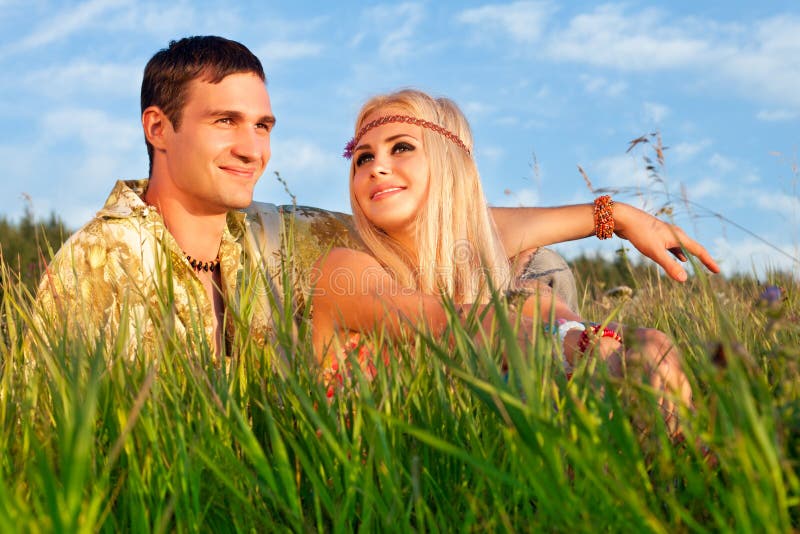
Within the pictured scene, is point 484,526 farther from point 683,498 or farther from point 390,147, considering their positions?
point 390,147

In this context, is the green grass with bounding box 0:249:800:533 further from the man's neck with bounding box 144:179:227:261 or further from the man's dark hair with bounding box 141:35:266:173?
the man's dark hair with bounding box 141:35:266:173

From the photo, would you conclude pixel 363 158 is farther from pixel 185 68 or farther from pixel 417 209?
pixel 185 68

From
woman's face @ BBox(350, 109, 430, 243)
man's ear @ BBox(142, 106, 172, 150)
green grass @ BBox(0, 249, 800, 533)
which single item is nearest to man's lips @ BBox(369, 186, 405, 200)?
woman's face @ BBox(350, 109, 430, 243)

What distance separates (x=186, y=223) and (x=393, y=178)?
122 centimetres

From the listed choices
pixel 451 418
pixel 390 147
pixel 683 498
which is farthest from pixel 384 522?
pixel 390 147

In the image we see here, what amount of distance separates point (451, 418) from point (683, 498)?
0.52m

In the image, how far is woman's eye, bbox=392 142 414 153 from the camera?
3.86 m

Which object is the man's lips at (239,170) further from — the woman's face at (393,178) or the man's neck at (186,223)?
the woman's face at (393,178)

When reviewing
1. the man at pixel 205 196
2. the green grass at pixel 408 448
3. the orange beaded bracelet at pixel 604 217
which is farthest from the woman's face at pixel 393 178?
the green grass at pixel 408 448

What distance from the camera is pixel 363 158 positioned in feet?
13.1

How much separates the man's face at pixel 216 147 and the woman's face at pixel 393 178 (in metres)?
0.69

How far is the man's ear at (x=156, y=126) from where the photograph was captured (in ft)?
14.2

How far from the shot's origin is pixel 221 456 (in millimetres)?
1708

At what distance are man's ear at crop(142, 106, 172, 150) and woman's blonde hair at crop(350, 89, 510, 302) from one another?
1115mm
